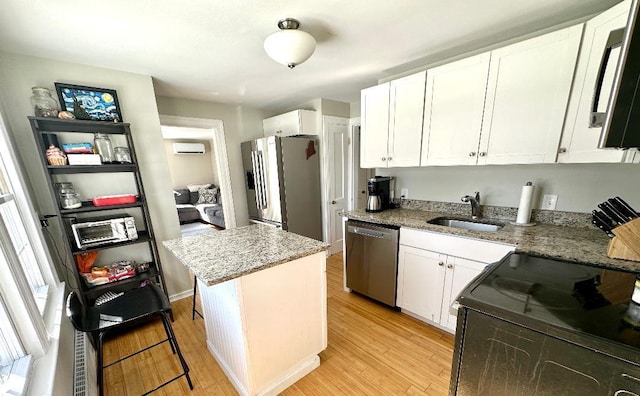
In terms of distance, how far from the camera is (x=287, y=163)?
9.64 ft

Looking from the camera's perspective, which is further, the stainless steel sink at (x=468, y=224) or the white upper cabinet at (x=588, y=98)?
the stainless steel sink at (x=468, y=224)

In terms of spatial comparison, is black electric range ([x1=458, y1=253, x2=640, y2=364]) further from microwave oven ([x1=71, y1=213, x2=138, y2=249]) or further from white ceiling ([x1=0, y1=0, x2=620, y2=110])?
microwave oven ([x1=71, y1=213, x2=138, y2=249])

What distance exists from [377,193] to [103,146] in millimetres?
2540

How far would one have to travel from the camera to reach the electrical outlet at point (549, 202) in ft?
5.82

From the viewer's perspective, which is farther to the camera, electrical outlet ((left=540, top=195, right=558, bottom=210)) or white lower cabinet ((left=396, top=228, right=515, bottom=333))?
electrical outlet ((left=540, top=195, right=558, bottom=210))

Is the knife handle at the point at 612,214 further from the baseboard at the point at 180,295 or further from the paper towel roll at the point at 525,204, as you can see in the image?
the baseboard at the point at 180,295

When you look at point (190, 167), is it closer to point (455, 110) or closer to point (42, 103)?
point (42, 103)

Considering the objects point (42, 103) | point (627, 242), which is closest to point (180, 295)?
point (42, 103)

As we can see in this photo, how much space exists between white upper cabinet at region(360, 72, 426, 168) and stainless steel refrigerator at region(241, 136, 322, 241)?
3.13 feet

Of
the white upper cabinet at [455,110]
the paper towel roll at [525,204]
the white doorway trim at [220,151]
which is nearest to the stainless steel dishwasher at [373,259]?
the white upper cabinet at [455,110]

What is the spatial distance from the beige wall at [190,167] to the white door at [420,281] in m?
6.04

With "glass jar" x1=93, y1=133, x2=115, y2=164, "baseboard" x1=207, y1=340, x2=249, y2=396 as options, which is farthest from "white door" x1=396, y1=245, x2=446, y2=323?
"glass jar" x1=93, y1=133, x2=115, y2=164

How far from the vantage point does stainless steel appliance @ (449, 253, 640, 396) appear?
2.22ft

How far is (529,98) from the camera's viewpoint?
1566 millimetres
